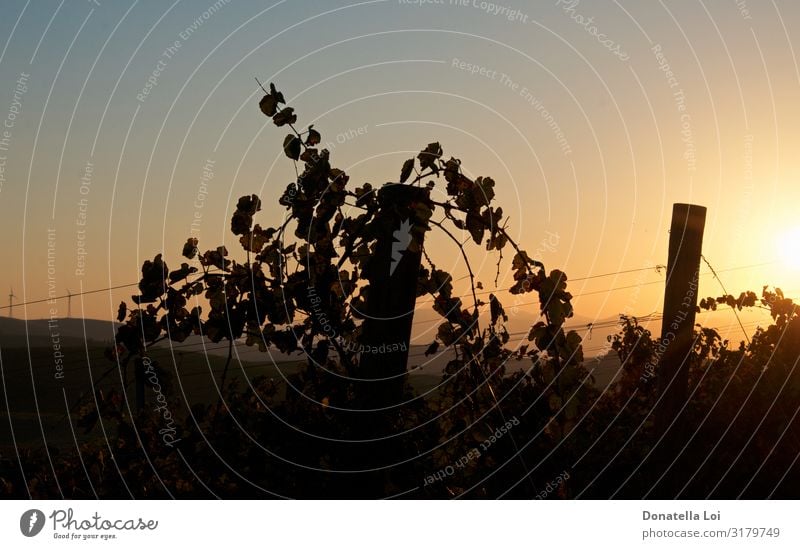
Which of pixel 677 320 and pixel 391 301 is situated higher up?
pixel 391 301

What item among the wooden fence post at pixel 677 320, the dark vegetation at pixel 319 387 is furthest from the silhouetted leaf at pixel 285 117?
the wooden fence post at pixel 677 320

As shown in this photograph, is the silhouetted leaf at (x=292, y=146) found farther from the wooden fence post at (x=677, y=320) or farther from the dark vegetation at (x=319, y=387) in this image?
the wooden fence post at (x=677, y=320)

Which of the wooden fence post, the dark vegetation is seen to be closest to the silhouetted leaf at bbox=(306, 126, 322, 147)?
the dark vegetation

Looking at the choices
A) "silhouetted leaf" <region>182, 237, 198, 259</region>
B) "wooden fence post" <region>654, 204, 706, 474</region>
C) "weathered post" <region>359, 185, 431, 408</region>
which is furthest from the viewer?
"wooden fence post" <region>654, 204, 706, 474</region>

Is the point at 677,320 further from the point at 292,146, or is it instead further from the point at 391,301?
the point at 292,146

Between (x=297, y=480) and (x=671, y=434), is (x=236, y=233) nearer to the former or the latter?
(x=297, y=480)

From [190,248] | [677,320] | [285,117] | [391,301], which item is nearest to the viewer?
[391,301]

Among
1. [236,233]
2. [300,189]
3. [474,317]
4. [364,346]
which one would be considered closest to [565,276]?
[474,317]

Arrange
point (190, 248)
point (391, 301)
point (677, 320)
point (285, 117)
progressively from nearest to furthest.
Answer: point (391, 301) → point (285, 117) → point (190, 248) → point (677, 320)

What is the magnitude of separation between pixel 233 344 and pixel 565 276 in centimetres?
173

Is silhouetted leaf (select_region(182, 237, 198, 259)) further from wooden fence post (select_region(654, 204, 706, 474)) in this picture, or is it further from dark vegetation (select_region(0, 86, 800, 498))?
wooden fence post (select_region(654, 204, 706, 474))

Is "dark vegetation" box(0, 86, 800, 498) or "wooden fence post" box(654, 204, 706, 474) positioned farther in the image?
"wooden fence post" box(654, 204, 706, 474)

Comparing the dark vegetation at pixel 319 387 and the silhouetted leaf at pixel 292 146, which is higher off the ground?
the silhouetted leaf at pixel 292 146

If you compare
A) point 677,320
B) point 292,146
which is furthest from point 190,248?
point 677,320
